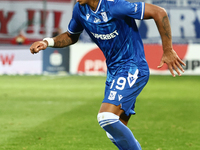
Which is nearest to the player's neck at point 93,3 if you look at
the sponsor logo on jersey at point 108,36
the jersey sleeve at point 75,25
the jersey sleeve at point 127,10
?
the jersey sleeve at point 127,10

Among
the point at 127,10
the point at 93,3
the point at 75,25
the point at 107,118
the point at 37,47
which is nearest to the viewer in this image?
the point at 107,118

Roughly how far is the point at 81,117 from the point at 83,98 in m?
2.85

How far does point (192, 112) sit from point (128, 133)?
4898 mm

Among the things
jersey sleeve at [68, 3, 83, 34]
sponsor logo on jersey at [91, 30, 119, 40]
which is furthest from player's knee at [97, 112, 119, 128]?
jersey sleeve at [68, 3, 83, 34]

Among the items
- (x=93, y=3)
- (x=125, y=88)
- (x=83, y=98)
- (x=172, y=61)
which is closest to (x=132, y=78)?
(x=125, y=88)

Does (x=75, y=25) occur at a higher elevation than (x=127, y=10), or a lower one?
lower

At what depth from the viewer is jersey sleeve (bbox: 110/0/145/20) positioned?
3766 millimetres

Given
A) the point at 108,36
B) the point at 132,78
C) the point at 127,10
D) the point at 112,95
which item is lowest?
the point at 112,95

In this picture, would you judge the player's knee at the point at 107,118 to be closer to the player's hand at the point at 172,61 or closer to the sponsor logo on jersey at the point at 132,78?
the sponsor logo on jersey at the point at 132,78

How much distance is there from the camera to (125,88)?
12.7 ft

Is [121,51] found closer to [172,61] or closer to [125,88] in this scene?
[125,88]

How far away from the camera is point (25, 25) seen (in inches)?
1325

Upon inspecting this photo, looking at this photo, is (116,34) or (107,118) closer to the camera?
(107,118)

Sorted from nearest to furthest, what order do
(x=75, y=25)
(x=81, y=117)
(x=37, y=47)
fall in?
1. (x=37, y=47)
2. (x=75, y=25)
3. (x=81, y=117)
